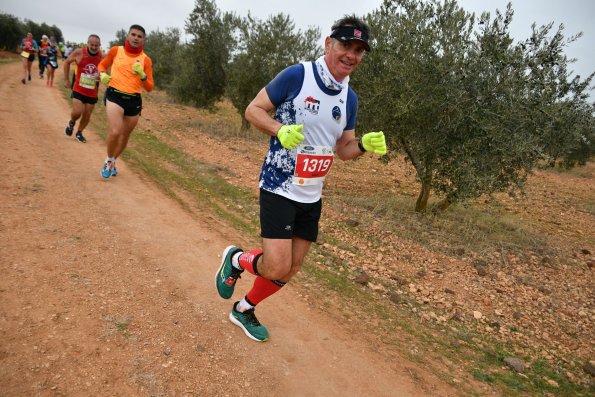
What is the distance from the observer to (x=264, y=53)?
1511cm

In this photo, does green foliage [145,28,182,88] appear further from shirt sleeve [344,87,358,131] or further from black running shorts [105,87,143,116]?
shirt sleeve [344,87,358,131]

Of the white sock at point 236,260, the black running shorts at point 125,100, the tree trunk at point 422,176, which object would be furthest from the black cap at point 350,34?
the tree trunk at point 422,176

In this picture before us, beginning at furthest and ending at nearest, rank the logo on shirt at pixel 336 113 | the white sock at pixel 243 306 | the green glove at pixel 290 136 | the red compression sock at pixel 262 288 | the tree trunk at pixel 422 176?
the tree trunk at pixel 422 176 < the white sock at pixel 243 306 < the red compression sock at pixel 262 288 < the logo on shirt at pixel 336 113 < the green glove at pixel 290 136

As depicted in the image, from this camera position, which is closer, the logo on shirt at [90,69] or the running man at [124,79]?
the running man at [124,79]

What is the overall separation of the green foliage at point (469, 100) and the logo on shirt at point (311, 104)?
5112 millimetres

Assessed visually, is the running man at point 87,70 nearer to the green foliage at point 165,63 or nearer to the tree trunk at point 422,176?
the tree trunk at point 422,176

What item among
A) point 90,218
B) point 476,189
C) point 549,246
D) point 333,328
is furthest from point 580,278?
point 90,218

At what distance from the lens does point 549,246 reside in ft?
27.8

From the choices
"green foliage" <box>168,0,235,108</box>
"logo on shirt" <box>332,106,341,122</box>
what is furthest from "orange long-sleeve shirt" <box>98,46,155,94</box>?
"green foliage" <box>168,0,235,108</box>

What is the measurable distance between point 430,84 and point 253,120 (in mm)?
5975

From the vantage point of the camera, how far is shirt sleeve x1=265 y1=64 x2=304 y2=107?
2.95 meters

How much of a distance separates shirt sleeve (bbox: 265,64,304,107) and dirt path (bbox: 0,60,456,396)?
6.89ft

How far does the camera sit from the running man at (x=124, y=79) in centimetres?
630

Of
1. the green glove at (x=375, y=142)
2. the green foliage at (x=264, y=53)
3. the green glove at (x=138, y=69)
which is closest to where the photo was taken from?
the green glove at (x=375, y=142)
